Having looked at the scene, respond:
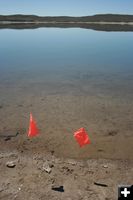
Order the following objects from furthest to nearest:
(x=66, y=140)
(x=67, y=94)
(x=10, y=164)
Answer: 1. (x=67, y=94)
2. (x=66, y=140)
3. (x=10, y=164)

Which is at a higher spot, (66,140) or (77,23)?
(77,23)

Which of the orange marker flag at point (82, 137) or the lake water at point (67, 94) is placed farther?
the lake water at point (67, 94)

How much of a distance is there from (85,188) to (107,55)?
19865 millimetres

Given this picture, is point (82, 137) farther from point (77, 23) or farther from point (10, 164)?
point (77, 23)

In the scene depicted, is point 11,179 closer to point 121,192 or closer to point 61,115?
point 121,192

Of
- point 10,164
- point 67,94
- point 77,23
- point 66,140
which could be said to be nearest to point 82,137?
point 66,140

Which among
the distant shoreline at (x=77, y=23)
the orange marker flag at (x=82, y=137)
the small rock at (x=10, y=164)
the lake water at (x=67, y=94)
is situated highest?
the distant shoreline at (x=77, y=23)

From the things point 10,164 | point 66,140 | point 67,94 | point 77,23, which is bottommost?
point 10,164

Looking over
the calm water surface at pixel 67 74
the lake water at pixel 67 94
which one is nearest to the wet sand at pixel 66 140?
the lake water at pixel 67 94

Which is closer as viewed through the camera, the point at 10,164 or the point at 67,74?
the point at 10,164

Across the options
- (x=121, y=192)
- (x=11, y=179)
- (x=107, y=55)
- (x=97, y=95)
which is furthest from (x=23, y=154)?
(x=107, y=55)

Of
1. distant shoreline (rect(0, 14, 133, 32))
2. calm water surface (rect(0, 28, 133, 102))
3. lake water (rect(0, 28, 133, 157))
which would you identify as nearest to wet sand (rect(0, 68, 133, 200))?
lake water (rect(0, 28, 133, 157))

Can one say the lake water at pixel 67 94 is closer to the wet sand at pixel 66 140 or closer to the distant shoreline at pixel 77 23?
the wet sand at pixel 66 140

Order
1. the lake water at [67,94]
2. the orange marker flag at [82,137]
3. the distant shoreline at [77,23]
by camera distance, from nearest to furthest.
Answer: the orange marker flag at [82,137] < the lake water at [67,94] < the distant shoreline at [77,23]
